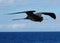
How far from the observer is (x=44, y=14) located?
5.33 meters

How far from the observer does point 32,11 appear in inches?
204

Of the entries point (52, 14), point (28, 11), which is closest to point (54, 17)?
point (52, 14)

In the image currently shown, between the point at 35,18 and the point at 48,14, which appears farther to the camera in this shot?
the point at 48,14

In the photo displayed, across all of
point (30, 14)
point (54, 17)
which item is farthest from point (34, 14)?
point (54, 17)

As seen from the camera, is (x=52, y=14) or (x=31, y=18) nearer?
→ (x=31, y=18)

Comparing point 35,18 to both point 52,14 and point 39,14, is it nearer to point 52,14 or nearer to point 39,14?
point 39,14

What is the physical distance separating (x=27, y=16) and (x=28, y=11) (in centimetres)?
10

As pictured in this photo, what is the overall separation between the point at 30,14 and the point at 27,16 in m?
0.10

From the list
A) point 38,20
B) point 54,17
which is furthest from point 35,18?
point 54,17

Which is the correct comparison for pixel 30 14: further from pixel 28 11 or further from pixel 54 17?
pixel 54 17

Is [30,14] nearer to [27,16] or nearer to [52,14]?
[27,16]

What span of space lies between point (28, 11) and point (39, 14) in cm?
22

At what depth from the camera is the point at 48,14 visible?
5.49 metres

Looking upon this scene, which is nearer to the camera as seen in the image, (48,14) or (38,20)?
(38,20)
